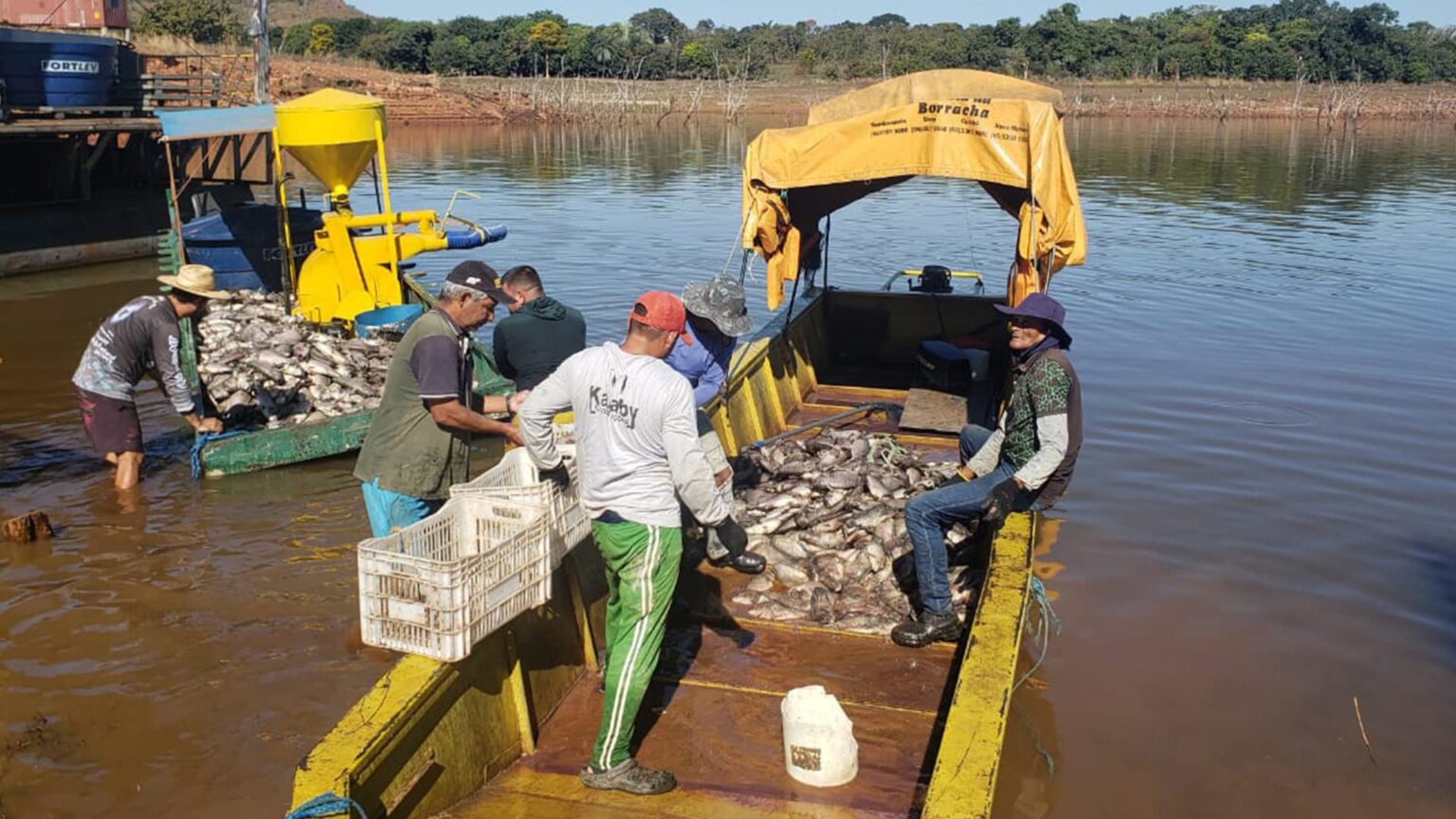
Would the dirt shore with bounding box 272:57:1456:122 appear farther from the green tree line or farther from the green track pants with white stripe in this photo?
the green track pants with white stripe

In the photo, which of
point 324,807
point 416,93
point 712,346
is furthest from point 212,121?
point 416,93

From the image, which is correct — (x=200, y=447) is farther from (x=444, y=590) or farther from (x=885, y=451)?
(x=444, y=590)

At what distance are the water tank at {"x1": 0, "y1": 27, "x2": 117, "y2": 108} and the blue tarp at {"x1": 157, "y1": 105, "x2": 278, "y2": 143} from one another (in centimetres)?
701

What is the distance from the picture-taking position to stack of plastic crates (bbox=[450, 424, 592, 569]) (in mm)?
5430


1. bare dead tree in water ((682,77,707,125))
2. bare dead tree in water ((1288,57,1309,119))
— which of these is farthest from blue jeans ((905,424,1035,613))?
bare dead tree in water ((1288,57,1309,119))

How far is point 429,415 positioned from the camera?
5938 mm

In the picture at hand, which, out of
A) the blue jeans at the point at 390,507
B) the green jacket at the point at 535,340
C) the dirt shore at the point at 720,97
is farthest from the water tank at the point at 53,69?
the dirt shore at the point at 720,97

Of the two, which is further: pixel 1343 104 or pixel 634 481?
pixel 1343 104

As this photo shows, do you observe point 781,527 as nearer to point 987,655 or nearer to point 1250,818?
point 987,655

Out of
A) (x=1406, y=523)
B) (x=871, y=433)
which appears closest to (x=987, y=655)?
(x=871, y=433)

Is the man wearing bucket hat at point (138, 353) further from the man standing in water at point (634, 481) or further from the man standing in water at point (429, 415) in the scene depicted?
the man standing in water at point (634, 481)

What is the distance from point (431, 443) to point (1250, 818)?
4.76 metres

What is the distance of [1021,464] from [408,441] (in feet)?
11.1

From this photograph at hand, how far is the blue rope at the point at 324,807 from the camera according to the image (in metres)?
3.92
